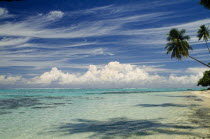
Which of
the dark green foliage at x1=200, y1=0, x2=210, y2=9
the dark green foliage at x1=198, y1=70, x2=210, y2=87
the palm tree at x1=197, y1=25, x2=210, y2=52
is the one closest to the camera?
the dark green foliage at x1=200, y1=0, x2=210, y2=9

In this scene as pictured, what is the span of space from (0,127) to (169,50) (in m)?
35.8

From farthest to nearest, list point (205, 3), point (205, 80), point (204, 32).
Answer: point (205, 80) < point (204, 32) < point (205, 3)

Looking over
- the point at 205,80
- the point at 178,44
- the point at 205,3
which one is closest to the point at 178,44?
the point at 178,44

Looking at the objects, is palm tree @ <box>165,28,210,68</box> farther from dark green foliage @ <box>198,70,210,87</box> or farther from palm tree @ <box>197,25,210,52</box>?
dark green foliage @ <box>198,70,210,87</box>

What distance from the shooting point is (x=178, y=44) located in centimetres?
3694

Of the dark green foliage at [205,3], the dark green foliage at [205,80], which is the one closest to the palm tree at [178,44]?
the dark green foliage at [205,3]

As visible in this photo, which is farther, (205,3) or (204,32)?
(204,32)

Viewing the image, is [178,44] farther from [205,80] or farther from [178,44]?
[205,80]

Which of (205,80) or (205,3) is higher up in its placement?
(205,3)

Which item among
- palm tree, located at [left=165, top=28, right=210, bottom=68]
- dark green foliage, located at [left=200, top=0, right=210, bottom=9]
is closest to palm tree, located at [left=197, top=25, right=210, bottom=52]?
palm tree, located at [left=165, top=28, right=210, bottom=68]

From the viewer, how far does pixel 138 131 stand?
823cm

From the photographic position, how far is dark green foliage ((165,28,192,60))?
3615 cm

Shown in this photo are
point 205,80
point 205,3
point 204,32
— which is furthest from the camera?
point 205,80

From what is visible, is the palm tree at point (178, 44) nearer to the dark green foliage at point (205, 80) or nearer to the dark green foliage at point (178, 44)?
the dark green foliage at point (178, 44)
